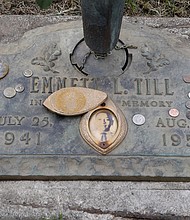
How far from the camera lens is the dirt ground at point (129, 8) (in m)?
1.96

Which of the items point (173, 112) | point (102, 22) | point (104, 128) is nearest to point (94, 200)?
point (104, 128)

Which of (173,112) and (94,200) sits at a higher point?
(173,112)

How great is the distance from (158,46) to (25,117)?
47 centimetres

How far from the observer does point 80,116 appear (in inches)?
55.2

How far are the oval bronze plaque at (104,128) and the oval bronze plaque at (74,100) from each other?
0.02 meters

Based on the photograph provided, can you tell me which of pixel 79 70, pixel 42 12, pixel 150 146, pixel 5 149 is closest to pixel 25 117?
pixel 5 149

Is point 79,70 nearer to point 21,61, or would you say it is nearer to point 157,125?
point 21,61

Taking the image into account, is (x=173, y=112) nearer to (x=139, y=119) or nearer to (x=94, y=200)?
(x=139, y=119)

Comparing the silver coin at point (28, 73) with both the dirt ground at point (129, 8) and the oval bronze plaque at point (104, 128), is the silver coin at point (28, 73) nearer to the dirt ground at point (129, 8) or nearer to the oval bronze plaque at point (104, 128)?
the oval bronze plaque at point (104, 128)

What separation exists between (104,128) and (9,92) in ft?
0.96

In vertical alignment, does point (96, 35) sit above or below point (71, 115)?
above

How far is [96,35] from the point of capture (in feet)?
4.58

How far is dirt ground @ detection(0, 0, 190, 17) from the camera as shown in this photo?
1964 mm

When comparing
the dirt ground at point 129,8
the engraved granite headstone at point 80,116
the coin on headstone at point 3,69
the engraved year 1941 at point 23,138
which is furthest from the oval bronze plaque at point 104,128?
the dirt ground at point 129,8
